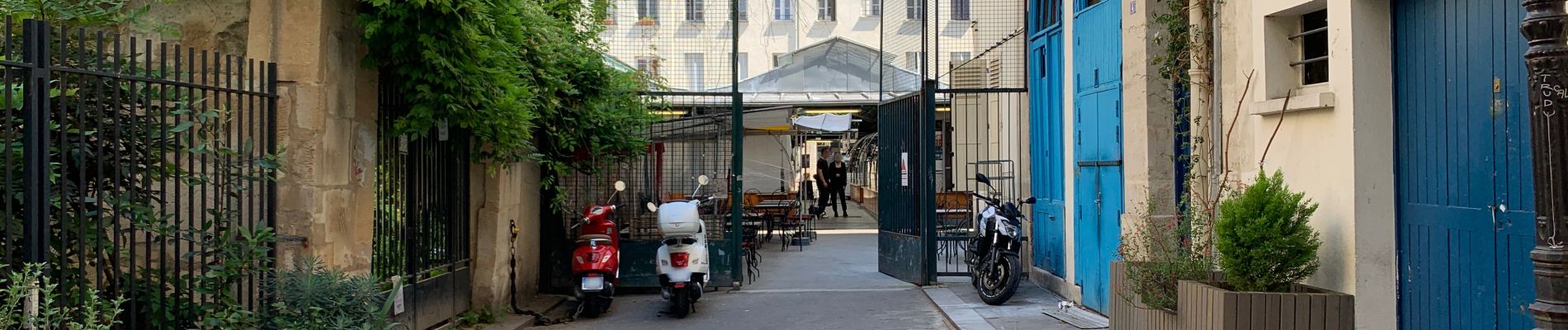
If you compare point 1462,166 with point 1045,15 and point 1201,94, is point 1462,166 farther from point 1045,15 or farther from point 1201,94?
point 1045,15

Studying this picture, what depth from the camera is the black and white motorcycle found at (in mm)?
10633

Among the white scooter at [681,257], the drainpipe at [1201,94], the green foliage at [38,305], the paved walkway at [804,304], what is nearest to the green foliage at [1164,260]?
the drainpipe at [1201,94]

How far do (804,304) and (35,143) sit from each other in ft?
26.1

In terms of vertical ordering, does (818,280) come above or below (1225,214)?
below

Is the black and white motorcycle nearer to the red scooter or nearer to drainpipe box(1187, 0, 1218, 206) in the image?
drainpipe box(1187, 0, 1218, 206)

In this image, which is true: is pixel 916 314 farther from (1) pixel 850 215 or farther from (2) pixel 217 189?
(1) pixel 850 215

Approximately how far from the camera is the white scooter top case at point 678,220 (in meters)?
10.4

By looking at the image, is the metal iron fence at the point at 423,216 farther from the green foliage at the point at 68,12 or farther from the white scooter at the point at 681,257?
the green foliage at the point at 68,12

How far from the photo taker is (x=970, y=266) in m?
12.0

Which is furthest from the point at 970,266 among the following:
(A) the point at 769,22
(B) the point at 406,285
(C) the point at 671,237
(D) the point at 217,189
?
(A) the point at 769,22

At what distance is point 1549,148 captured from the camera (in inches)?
138

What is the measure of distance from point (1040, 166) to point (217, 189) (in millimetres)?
8554

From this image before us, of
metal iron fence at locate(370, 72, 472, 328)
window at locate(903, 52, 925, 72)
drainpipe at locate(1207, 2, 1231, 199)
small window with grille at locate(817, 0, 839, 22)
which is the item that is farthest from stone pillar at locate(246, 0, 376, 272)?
small window with grille at locate(817, 0, 839, 22)

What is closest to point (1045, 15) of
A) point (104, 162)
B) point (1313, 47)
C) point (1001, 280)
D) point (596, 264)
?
point (1001, 280)
